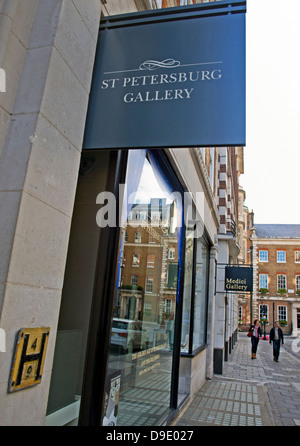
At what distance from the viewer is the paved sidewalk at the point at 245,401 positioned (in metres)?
6.12

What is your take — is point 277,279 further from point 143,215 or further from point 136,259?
point 136,259

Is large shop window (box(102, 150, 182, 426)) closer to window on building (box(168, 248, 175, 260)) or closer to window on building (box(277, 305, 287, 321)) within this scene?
window on building (box(168, 248, 175, 260))

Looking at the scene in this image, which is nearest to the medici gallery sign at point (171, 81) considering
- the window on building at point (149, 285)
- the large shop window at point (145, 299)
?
the large shop window at point (145, 299)

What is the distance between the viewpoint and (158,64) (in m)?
2.63

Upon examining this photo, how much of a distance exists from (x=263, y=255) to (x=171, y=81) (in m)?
51.3

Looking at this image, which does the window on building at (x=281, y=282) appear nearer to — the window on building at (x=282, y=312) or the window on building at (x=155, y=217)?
the window on building at (x=282, y=312)

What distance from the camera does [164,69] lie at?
2604 mm

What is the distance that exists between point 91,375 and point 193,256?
5.79 m

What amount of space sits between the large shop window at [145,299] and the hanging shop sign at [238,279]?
22.1ft

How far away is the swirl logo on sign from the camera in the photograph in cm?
262

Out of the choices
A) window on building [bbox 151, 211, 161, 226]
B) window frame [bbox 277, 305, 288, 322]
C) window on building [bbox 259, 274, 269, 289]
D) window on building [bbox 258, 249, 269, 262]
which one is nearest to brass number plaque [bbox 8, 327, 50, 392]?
window on building [bbox 151, 211, 161, 226]

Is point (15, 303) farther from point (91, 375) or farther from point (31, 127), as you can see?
point (91, 375)
